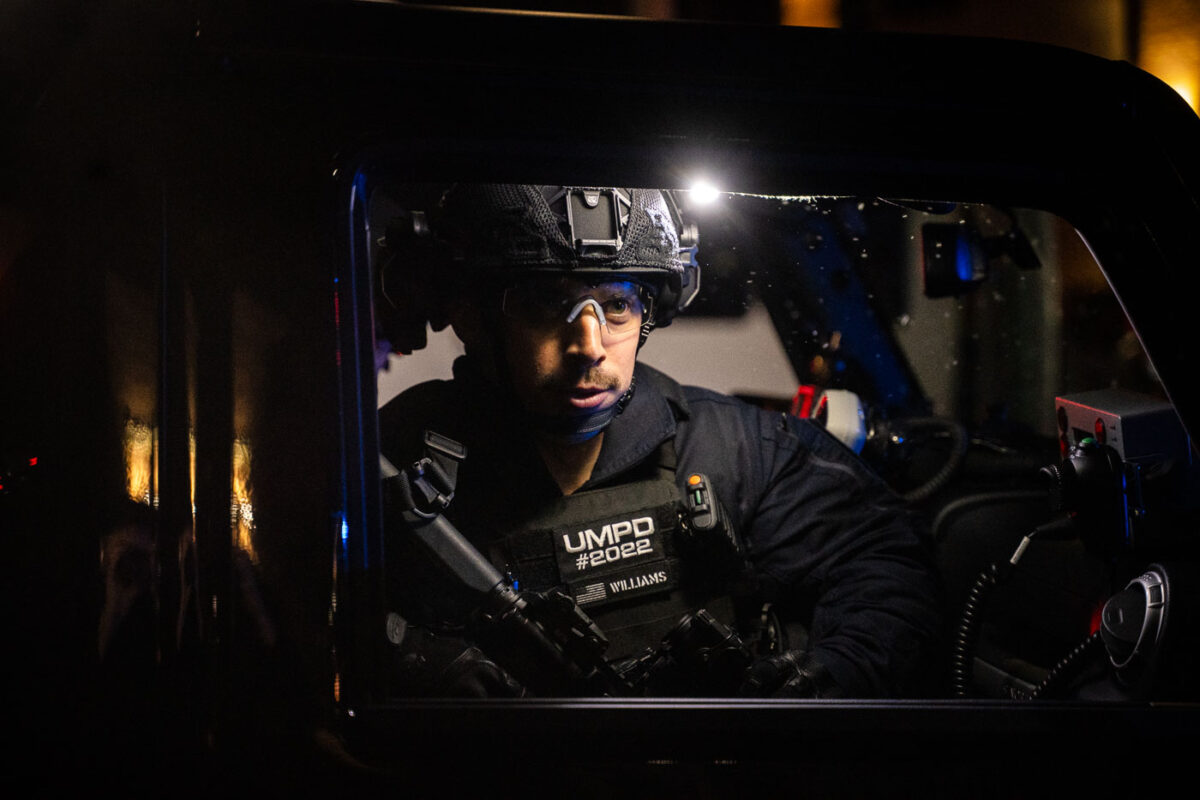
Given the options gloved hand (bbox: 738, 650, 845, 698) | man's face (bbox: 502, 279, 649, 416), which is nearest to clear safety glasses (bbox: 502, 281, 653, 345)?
man's face (bbox: 502, 279, 649, 416)

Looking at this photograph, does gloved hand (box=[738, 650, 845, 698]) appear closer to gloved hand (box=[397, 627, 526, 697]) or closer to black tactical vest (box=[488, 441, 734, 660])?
black tactical vest (box=[488, 441, 734, 660])

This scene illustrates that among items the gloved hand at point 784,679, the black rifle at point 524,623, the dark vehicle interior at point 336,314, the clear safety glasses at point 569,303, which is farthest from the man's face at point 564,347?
the dark vehicle interior at point 336,314

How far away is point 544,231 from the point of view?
5.90 ft

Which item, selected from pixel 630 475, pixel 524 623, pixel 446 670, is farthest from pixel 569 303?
pixel 446 670

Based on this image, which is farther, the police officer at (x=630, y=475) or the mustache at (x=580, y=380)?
the mustache at (x=580, y=380)

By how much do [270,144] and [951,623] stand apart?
213 cm

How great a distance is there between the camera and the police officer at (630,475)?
1821 millimetres

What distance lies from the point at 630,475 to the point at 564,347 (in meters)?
0.37

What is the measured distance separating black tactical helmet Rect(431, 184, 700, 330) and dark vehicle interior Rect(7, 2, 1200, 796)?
959 mm

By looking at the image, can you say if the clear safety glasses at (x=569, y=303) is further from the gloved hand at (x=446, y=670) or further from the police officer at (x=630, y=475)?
the gloved hand at (x=446, y=670)

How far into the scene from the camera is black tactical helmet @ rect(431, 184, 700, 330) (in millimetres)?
1802

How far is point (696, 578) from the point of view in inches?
77.9

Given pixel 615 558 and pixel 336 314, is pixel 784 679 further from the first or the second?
pixel 336 314

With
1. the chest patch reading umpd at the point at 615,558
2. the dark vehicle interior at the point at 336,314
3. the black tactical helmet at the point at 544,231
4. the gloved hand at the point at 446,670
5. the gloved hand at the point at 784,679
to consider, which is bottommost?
the gloved hand at the point at 784,679
